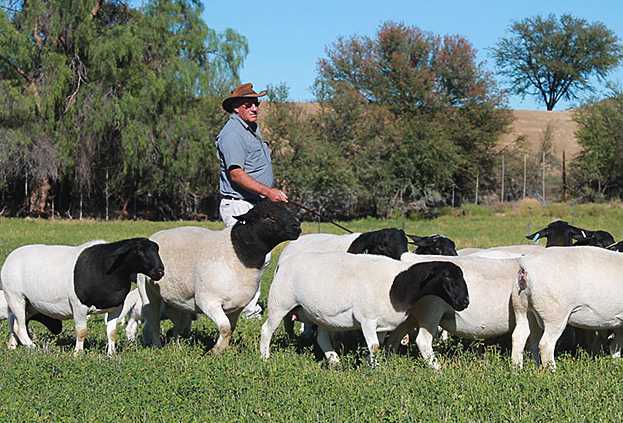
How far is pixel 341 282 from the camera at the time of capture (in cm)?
771

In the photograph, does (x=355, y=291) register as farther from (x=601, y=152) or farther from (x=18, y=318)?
(x=601, y=152)

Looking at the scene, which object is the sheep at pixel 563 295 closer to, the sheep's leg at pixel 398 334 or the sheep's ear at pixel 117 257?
the sheep's leg at pixel 398 334

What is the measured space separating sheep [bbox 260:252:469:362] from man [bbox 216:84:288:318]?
2.94 feet

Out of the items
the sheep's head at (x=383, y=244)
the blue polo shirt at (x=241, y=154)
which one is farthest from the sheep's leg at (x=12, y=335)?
the sheep's head at (x=383, y=244)

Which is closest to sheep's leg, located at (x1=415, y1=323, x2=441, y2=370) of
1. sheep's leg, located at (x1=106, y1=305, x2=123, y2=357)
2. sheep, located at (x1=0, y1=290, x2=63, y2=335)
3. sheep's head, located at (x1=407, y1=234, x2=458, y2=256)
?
sheep's head, located at (x1=407, y1=234, x2=458, y2=256)

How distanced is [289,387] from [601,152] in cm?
5228

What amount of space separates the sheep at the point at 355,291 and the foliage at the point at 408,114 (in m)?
36.5

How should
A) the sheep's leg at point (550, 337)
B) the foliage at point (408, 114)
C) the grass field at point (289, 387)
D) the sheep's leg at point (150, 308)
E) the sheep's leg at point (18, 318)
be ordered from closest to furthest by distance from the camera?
the grass field at point (289, 387) < the sheep's leg at point (550, 337) < the sheep's leg at point (18, 318) < the sheep's leg at point (150, 308) < the foliage at point (408, 114)

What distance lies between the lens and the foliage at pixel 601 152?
5275 cm

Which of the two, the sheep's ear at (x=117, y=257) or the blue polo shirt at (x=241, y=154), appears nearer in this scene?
the sheep's ear at (x=117, y=257)

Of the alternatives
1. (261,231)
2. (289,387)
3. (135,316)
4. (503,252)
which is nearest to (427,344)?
(289,387)

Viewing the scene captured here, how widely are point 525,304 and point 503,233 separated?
72.7 ft

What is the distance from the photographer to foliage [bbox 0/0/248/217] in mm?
35500

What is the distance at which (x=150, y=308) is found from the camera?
868 cm
